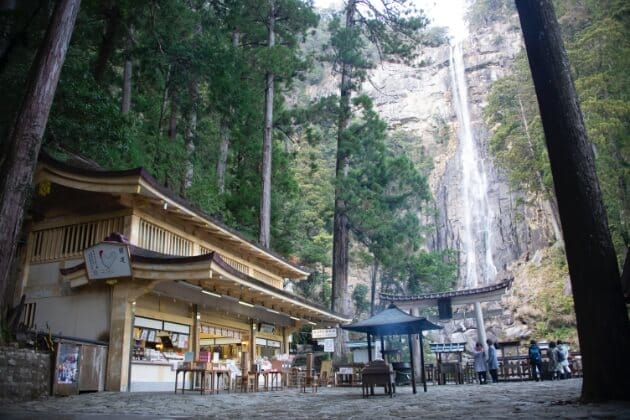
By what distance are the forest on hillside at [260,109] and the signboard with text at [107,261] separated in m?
3.68

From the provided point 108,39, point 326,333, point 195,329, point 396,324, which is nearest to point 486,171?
point 326,333

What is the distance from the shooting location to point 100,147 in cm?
1298

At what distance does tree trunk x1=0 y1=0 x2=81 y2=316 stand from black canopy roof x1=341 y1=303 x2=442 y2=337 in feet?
26.5

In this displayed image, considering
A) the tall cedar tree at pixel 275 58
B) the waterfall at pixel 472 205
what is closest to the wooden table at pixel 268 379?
the tall cedar tree at pixel 275 58

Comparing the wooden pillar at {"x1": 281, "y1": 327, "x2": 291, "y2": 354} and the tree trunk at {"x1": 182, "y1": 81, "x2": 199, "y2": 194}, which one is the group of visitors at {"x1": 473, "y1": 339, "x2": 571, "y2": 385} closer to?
the wooden pillar at {"x1": 281, "y1": 327, "x2": 291, "y2": 354}

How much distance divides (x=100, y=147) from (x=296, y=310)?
9.32 meters

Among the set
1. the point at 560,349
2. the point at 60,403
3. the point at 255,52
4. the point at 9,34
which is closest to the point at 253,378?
the point at 60,403

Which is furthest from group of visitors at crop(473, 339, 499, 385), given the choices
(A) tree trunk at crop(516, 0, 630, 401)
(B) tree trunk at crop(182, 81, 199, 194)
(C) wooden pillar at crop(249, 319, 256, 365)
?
(B) tree trunk at crop(182, 81, 199, 194)

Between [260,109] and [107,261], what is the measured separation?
14.4m

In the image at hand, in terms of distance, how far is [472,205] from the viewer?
4762 cm

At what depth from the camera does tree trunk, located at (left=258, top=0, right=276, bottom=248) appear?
19556 mm

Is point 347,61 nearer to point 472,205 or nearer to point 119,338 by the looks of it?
point 119,338

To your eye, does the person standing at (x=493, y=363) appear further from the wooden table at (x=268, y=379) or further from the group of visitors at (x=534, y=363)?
the wooden table at (x=268, y=379)

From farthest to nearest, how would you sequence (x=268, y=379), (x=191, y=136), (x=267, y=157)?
(x=191, y=136), (x=267, y=157), (x=268, y=379)
